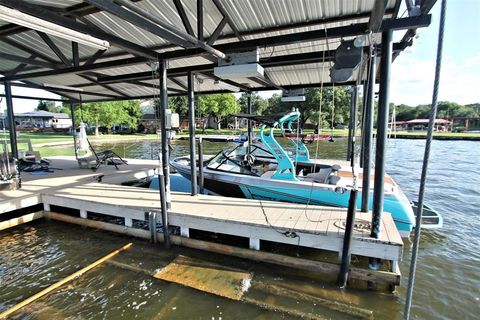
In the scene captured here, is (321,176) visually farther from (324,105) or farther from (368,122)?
(324,105)

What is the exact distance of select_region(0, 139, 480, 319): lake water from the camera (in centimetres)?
323

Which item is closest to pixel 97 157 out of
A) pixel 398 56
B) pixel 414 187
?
pixel 398 56

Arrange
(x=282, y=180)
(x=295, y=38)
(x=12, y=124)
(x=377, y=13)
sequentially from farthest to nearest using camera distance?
(x=12, y=124) < (x=282, y=180) < (x=295, y=38) < (x=377, y=13)

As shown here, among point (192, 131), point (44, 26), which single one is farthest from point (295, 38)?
point (44, 26)

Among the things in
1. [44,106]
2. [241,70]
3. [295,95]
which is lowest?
[241,70]

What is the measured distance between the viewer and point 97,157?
8.82 metres

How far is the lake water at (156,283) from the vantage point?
3.23 m

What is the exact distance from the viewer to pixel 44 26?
8.99ft

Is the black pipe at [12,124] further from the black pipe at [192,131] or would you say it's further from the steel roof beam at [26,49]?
the black pipe at [192,131]

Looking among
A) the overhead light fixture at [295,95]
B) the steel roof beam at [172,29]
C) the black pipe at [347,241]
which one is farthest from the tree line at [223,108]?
the black pipe at [347,241]

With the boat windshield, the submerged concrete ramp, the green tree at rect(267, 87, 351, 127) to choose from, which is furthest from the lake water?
the green tree at rect(267, 87, 351, 127)

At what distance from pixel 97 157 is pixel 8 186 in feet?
9.43

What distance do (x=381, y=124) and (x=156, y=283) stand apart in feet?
12.0

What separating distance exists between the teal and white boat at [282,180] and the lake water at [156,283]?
104 cm
